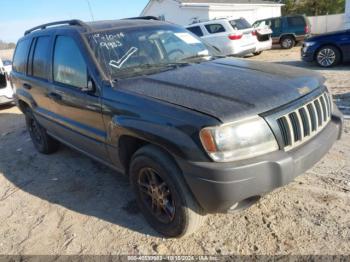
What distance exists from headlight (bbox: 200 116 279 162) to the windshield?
1.30m

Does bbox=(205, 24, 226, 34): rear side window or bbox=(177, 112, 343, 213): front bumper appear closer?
bbox=(177, 112, 343, 213): front bumper

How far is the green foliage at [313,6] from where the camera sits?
118 ft

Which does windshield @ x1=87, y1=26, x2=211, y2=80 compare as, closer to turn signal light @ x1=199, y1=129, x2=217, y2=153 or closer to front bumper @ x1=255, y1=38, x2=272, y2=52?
turn signal light @ x1=199, y1=129, x2=217, y2=153

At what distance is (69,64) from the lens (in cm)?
391

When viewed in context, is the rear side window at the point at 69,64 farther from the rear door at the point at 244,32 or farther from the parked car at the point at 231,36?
the rear door at the point at 244,32

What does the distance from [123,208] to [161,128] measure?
1.42 metres

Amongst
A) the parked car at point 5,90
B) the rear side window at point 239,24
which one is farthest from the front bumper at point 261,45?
the parked car at point 5,90

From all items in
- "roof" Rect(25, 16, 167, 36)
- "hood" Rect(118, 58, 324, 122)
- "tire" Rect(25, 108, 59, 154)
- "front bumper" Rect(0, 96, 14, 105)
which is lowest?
"front bumper" Rect(0, 96, 14, 105)

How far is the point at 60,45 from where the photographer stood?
4.15m

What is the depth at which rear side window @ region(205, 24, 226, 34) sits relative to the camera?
566 inches

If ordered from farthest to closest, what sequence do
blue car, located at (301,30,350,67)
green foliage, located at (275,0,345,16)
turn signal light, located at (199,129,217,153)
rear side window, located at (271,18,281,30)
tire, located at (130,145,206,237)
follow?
green foliage, located at (275,0,345,16), rear side window, located at (271,18,281,30), blue car, located at (301,30,350,67), tire, located at (130,145,206,237), turn signal light, located at (199,129,217,153)

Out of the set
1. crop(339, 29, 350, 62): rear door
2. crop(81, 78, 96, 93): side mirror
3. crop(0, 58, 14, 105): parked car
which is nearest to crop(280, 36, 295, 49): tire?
crop(339, 29, 350, 62): rear door

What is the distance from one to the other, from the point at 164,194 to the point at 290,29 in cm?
1705

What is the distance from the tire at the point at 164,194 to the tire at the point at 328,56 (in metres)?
9.10
